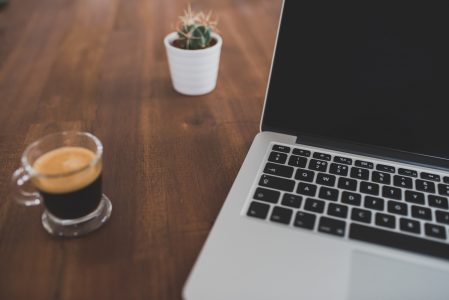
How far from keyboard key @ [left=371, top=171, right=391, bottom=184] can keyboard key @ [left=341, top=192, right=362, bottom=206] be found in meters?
0.04

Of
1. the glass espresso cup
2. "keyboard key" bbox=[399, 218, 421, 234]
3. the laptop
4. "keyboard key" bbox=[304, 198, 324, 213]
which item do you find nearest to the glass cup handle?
the glass espresso cup

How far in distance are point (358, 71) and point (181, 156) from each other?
0.88 ft

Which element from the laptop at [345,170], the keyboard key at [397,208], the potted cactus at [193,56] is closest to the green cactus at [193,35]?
the potted cactus at [193,56]

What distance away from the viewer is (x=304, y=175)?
1.50 feet

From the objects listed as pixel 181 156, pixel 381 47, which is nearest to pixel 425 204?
pixel 381 47

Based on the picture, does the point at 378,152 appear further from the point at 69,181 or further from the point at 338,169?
the point at 69,181

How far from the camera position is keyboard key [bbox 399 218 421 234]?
40 cm

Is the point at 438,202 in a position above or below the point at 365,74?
below

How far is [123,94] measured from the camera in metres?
0.67

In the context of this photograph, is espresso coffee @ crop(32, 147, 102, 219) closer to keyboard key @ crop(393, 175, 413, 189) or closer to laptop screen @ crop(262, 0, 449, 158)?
laptop screen @ crop(262, 0, 449, 158)

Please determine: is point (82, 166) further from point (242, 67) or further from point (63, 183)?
point (242, 67)

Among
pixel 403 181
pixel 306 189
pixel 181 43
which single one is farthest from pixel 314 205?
pixel 181 43

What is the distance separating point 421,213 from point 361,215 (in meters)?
0.07

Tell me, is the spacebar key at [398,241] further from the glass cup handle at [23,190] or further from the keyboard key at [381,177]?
the glass cup handle at [23,190]
